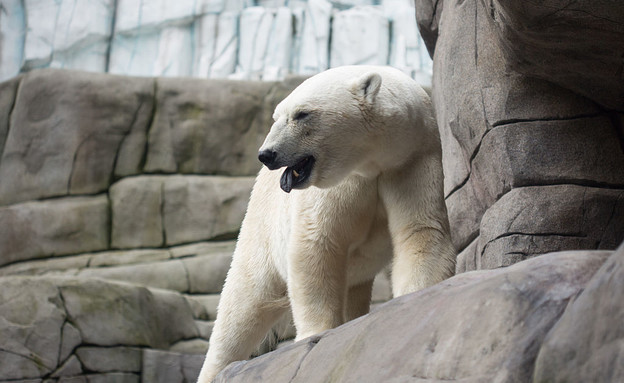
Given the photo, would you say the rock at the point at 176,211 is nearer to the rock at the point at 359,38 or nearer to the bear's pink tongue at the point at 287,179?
the rock at the point at 359,38

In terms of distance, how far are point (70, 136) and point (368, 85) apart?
7.09 m

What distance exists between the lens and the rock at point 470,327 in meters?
1.55

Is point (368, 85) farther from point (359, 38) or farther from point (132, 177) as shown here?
point (359, 38)

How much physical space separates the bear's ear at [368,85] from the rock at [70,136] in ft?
22.5

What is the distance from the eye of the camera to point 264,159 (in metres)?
2.87

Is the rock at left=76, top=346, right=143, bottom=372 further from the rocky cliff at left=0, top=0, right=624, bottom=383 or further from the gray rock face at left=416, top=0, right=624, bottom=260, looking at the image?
the gray rock face at left=416, top=0, right=624, bottom=260

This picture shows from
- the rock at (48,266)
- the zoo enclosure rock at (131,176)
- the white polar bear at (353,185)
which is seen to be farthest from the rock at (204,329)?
the white polar bear at (353,185)

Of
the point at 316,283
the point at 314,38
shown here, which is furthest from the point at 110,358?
Answer: the point at 314,38

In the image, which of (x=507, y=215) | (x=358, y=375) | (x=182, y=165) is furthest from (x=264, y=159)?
(x=182, y=165)

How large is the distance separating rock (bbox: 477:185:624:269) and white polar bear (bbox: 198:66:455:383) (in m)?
0.40

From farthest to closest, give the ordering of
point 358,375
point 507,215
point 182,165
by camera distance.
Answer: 1. point 182,165
2. point 507,215
3. point 358,375

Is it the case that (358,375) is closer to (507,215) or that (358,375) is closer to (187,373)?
(507,215)

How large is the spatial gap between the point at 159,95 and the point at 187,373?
384 centimetres

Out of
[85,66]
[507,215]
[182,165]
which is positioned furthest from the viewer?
[85,66]
